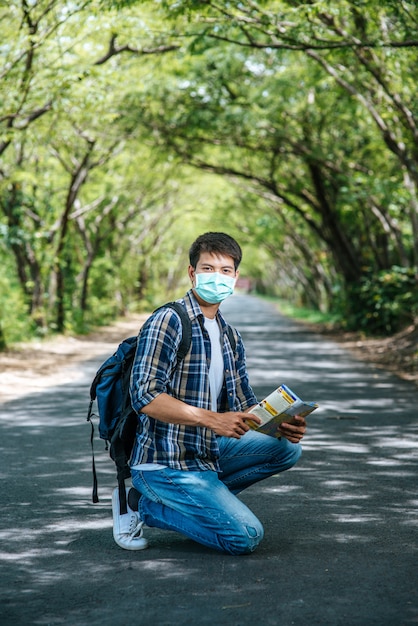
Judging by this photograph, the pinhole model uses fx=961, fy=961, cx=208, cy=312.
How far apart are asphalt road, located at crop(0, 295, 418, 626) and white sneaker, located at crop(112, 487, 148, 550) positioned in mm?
52

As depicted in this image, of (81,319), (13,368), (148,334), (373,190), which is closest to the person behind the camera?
(148,334)

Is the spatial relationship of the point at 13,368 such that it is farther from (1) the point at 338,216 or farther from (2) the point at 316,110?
(1) the point at 338,216

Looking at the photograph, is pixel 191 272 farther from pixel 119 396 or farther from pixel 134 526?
pixel 134 526

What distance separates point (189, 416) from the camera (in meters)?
4.76

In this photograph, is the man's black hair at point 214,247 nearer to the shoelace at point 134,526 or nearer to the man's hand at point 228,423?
the man's hand at point 228,423

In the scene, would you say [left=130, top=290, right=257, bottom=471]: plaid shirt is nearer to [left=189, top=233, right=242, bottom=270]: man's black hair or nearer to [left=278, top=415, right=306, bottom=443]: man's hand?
[left=189, top=233, right=242, bottom=270]: man's black hair

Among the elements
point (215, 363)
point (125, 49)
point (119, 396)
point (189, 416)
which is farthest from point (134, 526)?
point (125, 49)

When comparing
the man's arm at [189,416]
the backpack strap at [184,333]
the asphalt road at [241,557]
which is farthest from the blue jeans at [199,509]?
the backpack strap at [184,333]

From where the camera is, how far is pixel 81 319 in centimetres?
2722

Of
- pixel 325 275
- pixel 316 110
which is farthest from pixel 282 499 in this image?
pixel 325 275

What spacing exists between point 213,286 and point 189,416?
729mm

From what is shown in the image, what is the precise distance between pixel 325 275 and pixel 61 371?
23749 millimetres

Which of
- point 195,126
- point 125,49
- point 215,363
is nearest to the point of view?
point 215,363

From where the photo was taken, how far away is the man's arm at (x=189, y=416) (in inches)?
187
